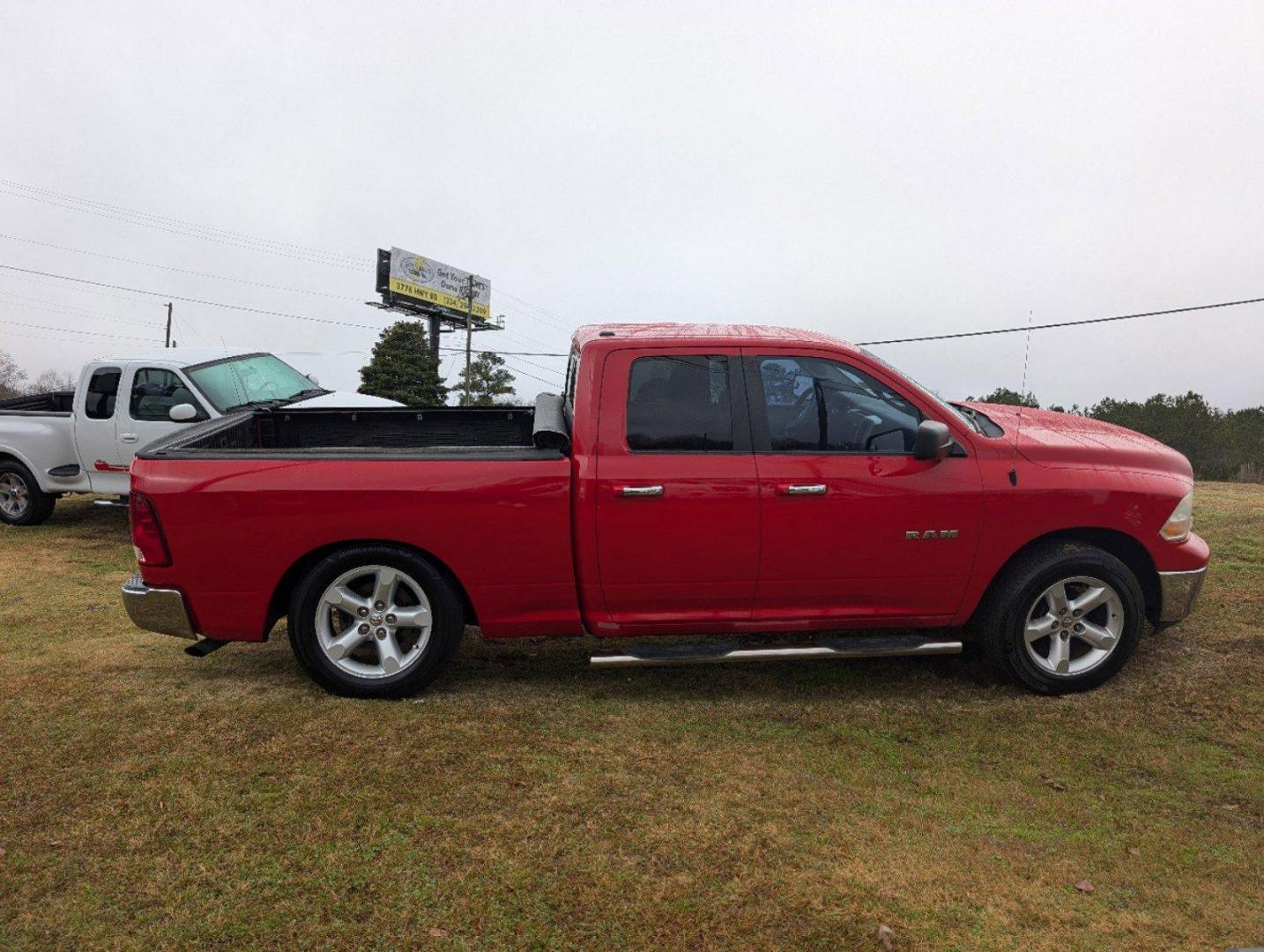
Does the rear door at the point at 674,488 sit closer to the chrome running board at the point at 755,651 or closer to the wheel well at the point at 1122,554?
the chrome running board at the point at 755,651

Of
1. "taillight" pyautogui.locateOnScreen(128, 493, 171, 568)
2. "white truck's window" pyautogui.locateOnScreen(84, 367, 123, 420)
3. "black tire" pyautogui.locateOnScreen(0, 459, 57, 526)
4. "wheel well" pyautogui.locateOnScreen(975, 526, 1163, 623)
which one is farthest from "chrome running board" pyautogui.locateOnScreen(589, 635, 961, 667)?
"black tire" pyautogui.locateOnScreen(0, 459, 57, 526)

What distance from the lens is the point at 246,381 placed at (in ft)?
31.2

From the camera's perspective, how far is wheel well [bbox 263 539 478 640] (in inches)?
169

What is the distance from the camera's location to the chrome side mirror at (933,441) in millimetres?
4164

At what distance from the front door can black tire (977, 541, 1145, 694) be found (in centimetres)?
26

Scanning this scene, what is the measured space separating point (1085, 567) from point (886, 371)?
1437 mm

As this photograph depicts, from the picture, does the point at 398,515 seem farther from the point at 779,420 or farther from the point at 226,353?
the point at 226,353

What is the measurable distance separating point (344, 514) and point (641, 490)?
1436mm

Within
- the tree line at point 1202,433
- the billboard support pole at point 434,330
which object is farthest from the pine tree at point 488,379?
the tree line at point 1202,433

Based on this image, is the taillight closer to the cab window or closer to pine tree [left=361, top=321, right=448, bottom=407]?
the cab window

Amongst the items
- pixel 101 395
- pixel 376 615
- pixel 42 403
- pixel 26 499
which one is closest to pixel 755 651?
pixel 376 615

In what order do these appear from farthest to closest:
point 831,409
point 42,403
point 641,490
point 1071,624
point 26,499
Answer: point 42,403
point 26,499
point 1071,624
point 831,409
point 641,490

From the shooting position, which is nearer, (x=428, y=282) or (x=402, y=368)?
(x=402, y=368)

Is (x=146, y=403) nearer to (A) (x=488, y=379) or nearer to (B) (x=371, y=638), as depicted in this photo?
(B) (x=371, y=638)
